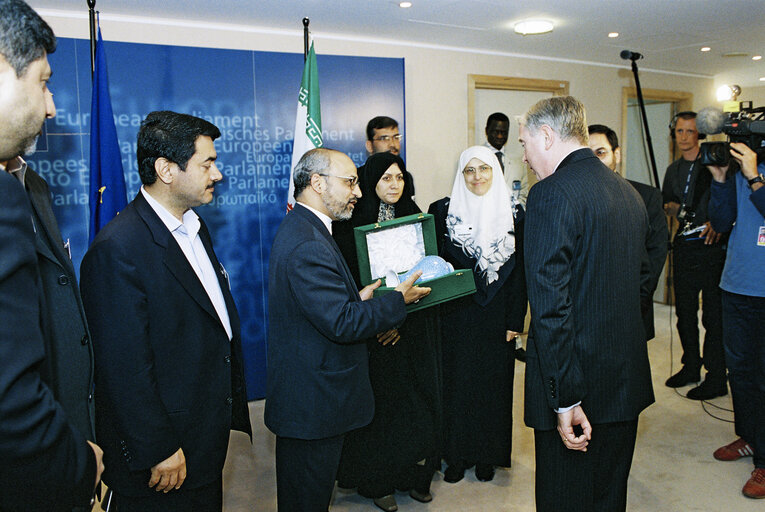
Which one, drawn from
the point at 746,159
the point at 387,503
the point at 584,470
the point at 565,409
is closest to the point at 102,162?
the point at 387,503

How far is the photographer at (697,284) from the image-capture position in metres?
3.71

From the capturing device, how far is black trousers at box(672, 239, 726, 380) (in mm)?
3725

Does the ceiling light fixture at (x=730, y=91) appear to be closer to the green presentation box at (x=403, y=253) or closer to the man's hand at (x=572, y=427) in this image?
the green presentation box at (x=403, y=253)

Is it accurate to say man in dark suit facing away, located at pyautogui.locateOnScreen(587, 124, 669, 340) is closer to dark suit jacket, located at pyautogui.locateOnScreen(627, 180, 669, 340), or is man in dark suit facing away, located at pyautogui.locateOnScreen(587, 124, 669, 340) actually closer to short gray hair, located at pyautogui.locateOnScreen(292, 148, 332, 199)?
dark suit jacket, located at pyautogui.locateOnScreen(627, 180, 669, 340)

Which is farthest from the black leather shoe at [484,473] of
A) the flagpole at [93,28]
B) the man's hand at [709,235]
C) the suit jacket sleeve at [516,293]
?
the flagpole at [93,28]

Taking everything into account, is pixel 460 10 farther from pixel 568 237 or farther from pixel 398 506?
pixel 398 506

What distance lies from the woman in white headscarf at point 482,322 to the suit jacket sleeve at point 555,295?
3.53ft

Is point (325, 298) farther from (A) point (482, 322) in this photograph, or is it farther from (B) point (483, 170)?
(B) point (483, 170)

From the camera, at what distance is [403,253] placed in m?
2.25

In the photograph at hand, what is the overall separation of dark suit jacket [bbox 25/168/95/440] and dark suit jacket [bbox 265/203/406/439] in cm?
59

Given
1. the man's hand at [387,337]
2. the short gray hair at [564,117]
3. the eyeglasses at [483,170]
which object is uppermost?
the short gray hair at [564,117]

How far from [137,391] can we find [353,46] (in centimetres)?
328

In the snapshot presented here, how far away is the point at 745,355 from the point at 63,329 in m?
3.02

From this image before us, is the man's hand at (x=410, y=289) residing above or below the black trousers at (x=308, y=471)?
above
